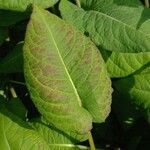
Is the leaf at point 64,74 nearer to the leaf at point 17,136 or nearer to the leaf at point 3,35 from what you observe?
the leaf at point 17,136

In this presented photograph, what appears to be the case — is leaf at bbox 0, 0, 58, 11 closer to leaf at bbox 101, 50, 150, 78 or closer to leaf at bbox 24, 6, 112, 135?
leaf at bbox 24, 6, 112, 135

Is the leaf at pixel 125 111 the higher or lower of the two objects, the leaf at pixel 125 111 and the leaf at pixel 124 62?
the lower

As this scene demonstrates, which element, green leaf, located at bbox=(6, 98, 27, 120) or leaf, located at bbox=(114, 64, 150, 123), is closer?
leaf, located at bbox=(114, 64, 150, 123)

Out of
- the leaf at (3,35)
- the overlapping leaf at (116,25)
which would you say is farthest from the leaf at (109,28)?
the leaf at (3,35)

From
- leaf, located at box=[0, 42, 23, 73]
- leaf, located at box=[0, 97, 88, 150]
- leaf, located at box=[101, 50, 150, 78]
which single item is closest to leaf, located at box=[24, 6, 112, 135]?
leaf, located at box=[0, 97, 88, 150]

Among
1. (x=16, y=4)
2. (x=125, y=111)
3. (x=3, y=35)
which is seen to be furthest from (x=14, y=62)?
(x=125, y=111)
